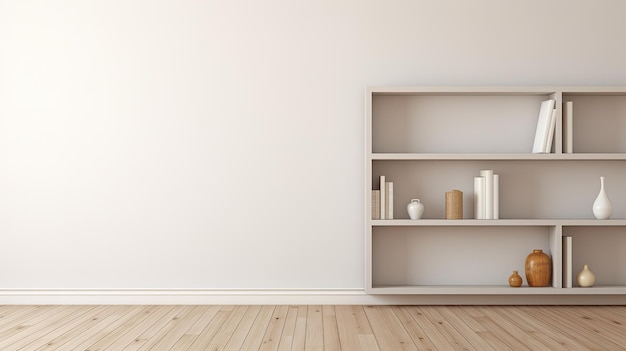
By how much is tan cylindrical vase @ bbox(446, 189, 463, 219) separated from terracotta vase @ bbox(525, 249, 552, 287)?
1.67 feet

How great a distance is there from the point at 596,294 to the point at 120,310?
2884 millimetres

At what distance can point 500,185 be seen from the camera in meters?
4.05

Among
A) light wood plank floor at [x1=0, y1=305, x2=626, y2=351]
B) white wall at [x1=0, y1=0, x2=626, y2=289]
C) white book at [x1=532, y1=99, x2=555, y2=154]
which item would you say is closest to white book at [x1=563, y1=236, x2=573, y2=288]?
light wood plank floor at [x1=0, y1=305, x2=626, y2=351]

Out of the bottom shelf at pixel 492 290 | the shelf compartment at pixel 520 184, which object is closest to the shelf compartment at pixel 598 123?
the shelf compartment at pixel 520 184

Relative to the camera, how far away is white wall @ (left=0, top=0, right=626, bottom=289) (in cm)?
404

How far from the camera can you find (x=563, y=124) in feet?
12.9

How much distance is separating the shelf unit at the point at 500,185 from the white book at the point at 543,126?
10cm

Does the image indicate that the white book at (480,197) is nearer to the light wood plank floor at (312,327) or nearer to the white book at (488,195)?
the white book at (488,195)

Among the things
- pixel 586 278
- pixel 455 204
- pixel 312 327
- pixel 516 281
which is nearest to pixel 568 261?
pixel 586 278

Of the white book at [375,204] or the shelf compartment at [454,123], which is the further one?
the shelf compartment at [454,123]

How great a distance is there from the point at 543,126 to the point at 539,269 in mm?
859

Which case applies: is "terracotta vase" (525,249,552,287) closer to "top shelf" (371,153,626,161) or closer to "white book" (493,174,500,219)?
"white book" (493,174,500,219)

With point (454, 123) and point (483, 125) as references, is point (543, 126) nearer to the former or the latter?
point (483, 125)

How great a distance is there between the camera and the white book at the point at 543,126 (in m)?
3.85
